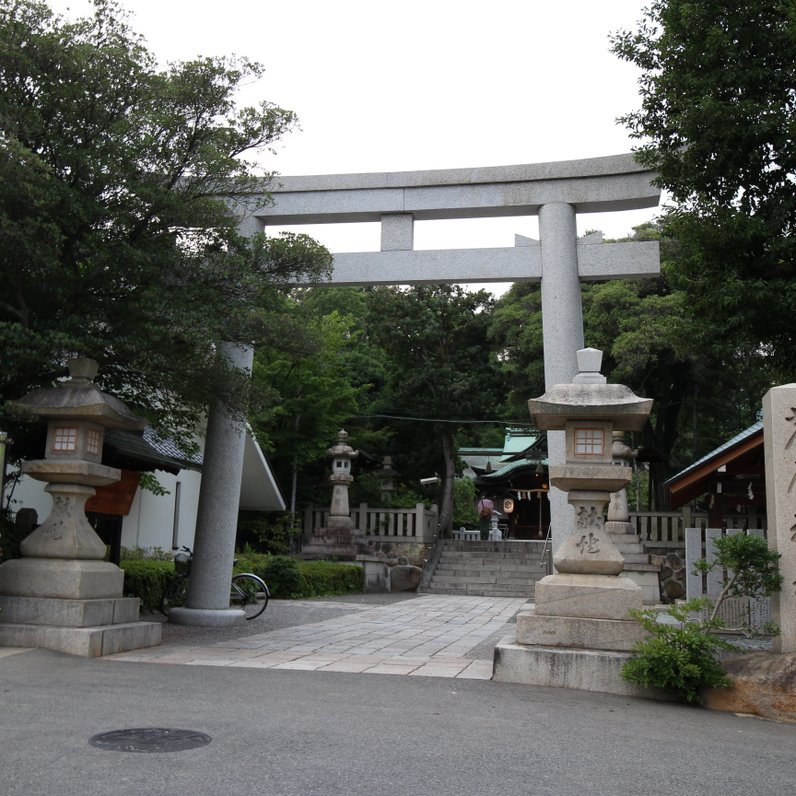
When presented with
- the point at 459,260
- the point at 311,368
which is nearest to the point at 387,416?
the point at 311,368

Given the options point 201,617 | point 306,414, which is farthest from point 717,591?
point 306,414

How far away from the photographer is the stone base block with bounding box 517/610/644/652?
278 inches

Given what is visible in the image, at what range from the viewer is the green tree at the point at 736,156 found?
880 cm

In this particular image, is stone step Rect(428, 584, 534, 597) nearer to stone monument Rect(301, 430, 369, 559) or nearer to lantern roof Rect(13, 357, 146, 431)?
stone monument Rect(301, 430, 369, 559)

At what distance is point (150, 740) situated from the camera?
4715 mm

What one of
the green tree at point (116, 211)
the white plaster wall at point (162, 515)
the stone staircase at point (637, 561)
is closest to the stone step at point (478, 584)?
the stone staircase at point (637, 561)

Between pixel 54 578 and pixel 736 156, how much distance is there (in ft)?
28.0

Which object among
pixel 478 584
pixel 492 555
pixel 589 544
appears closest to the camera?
pixel 589 544

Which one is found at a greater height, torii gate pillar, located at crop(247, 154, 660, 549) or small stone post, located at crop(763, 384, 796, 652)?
torii gate pillar, located at crop(247, 154, 660, 549)

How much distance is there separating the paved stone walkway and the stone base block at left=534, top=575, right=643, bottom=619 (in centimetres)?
94

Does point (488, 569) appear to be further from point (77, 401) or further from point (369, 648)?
point (77, 401)

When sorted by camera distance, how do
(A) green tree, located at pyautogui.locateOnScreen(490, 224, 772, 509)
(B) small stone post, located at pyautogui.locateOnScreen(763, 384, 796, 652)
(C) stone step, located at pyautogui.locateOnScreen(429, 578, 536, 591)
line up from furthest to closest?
(A) green tree, located at pyautogui.locateOnScreen(490, 224, 772, 509) → (C) stone step, located at pyautogui.locateOnScreen(429, 578, 536, 591) → (B) small stone post, located at pyautogui.locateOnScreen(763, 384, 796, 652)

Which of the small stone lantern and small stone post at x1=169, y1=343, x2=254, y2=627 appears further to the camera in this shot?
the small stone lantern

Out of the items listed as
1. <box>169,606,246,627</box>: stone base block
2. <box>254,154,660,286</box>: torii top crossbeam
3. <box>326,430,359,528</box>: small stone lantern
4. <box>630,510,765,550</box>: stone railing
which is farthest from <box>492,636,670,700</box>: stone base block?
<box>326,430,359,528</box>: small stone lantern
